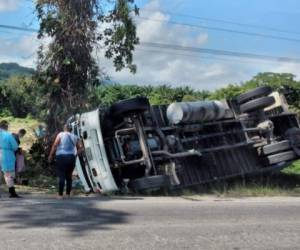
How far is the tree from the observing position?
52.1 ft

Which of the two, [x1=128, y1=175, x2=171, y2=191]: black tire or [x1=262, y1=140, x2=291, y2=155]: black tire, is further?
[x1=262, y1=140, x2=291, y2=155]: black tire

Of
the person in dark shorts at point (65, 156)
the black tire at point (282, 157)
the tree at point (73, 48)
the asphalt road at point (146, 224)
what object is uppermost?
the tree at point (73, 48)

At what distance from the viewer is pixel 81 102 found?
1598 centimetres

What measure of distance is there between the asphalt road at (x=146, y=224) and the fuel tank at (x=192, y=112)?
2550 mm

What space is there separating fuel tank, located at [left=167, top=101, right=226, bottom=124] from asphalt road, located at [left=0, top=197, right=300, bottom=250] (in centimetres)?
255

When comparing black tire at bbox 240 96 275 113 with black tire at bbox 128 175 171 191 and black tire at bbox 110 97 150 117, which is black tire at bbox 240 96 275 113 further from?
black tire at bbox 128 175 171 191

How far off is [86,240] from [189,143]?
621 centimetres

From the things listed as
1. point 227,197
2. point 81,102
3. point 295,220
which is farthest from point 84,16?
point 295,220

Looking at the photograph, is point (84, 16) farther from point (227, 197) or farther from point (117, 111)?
point (227, 197)

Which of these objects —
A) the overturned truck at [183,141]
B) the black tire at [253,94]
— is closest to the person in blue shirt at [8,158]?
the overturned truck at [183,141]

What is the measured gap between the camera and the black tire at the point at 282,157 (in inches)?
510

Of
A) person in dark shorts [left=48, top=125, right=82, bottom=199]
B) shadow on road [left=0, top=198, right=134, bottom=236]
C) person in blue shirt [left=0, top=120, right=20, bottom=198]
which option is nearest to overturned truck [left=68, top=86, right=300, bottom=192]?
person in dark shorts [left=48, top=125, right=82, bottom=199]

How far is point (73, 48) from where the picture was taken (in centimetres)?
1605

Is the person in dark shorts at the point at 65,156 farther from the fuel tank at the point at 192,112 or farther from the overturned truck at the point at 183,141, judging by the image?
the fuel tank at the point at 192,112
